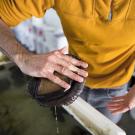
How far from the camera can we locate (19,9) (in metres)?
0.74

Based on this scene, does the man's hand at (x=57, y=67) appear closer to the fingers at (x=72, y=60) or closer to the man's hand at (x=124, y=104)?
the fingers at (x=72, y=60)

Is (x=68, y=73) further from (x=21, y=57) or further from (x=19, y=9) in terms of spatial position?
(x=19, y=9)

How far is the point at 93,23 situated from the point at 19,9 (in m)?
0.21

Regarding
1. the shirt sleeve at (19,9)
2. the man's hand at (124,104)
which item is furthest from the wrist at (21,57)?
the man's hand at (124,104)

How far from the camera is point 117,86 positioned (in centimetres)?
94

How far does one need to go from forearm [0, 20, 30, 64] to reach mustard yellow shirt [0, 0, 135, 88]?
5cm

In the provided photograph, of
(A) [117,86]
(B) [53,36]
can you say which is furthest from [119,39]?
(B) [53,36]

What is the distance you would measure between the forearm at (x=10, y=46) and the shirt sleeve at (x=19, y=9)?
0.03 m

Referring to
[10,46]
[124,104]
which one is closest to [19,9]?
[10,46]

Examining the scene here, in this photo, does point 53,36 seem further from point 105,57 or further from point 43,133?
point 43,133

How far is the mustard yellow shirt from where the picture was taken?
0.72 metres

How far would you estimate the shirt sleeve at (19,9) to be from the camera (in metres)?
0.72

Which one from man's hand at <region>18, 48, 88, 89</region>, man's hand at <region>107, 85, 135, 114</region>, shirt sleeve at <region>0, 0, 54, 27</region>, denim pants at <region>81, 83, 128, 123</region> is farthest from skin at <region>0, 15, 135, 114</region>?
denim pants at <region>81, 83, 128, 123</region>

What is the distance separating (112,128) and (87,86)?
318 mm
